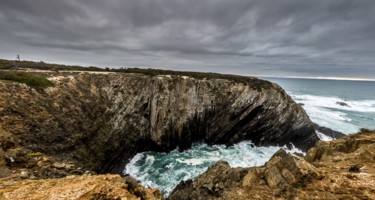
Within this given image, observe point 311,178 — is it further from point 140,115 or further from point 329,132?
point 329,132

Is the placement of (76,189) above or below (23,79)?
below

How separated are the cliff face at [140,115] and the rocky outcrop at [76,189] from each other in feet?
39.8

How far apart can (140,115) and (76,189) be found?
25.6 meters

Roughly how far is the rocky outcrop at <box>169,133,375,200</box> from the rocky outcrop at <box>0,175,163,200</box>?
5.76m

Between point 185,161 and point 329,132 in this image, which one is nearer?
point 185,161

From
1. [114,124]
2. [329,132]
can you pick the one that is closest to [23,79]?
[114,124]

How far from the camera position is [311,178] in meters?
9.80

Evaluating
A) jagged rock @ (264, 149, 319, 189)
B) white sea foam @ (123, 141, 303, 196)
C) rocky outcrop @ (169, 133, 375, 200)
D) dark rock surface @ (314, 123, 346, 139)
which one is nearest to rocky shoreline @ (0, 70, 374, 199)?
white sea foam @ (123, 141, 303, 196)

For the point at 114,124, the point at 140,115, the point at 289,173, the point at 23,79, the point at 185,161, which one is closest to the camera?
the point at 289,173

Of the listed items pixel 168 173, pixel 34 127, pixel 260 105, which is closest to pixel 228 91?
pixel 260 105

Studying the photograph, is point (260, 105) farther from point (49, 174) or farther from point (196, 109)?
point (49, 174)

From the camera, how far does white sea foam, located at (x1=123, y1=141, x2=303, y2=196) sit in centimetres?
2544

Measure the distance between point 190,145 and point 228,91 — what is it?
45.0 feet

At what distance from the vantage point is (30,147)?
16.1 metres
